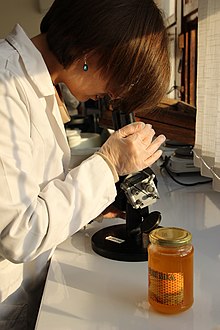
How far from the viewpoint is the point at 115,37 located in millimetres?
876

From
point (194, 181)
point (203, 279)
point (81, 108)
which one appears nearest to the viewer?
point (203, 279)

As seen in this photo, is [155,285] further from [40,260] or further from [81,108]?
[81,108]

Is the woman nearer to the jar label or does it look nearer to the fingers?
the fingers

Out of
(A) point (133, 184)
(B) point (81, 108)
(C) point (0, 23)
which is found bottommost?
(B) point (81, 108)

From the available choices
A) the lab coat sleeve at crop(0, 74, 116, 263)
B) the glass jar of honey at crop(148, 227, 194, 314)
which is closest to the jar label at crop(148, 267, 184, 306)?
the glass jar of honey at crop(148, 227, 194, 314)

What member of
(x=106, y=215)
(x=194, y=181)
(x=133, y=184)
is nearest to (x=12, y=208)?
(x=133, y=184)

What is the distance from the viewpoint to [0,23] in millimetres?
2893

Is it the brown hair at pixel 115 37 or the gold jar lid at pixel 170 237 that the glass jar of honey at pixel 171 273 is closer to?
the gold jar lid at pixel 170 237

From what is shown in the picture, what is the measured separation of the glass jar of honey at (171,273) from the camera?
73cm

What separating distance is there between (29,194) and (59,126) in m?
0.27

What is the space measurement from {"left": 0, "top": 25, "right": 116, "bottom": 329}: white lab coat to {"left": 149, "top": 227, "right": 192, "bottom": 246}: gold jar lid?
0.15 m

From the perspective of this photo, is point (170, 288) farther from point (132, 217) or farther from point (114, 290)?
point (132, 217)

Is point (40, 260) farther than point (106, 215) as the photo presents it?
No

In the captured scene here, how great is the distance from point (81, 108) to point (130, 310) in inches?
102
